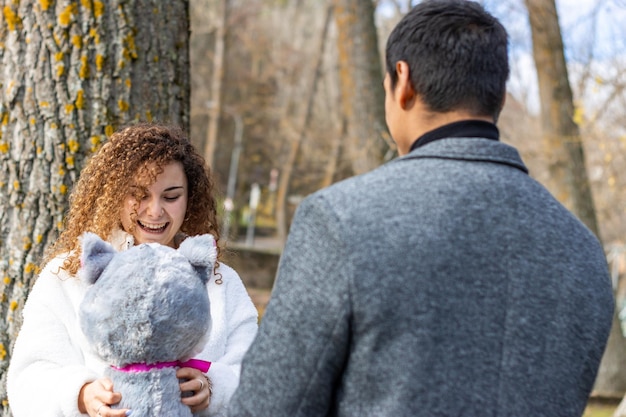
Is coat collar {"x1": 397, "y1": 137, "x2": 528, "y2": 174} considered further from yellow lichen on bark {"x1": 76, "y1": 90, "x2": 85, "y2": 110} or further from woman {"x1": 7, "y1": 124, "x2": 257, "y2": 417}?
yellow lichen on bark {"x1": 76, "y1": 90, "x2": 85, "y2": 110}

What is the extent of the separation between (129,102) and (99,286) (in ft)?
4.61

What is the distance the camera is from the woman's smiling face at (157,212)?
2506 mm

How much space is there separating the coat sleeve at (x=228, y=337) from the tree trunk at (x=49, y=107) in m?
0.95

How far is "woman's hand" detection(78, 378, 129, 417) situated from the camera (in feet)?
6.77

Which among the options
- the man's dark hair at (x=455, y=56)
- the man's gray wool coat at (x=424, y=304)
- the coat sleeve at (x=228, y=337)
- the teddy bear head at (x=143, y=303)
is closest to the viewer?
the man's gray wool coat at (x=424, y=304)

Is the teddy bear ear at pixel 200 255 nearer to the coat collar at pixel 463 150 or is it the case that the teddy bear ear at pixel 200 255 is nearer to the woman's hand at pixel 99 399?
the woman's hand at pixel 99 399

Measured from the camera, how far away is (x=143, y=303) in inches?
78.5

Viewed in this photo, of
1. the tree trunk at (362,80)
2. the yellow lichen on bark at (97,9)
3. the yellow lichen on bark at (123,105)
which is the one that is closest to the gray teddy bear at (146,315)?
the yellow lichen on bark at (123,105)

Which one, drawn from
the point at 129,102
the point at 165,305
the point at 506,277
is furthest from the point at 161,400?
the point at 129,102

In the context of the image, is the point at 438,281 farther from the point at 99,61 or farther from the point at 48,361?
the point at 99,61

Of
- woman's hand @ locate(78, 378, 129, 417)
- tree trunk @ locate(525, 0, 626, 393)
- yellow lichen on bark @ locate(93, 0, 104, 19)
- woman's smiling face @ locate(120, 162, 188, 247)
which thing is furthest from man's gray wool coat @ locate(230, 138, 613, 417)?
tree trunk @ locate(525, 0, 626, 393)

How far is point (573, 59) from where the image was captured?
12.1m

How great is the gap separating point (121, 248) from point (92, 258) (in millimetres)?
391

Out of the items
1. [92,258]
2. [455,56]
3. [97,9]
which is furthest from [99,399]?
[97,9]
